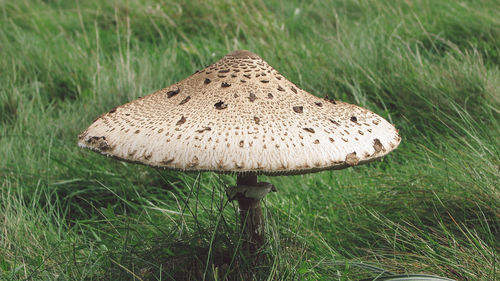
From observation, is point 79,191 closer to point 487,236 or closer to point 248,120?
point 248,120

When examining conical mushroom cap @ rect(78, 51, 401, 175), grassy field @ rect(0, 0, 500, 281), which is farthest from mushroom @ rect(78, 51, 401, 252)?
grassy field @ rect(0, 0, 500, 281)

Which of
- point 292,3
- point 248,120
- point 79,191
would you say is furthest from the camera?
point 292,3

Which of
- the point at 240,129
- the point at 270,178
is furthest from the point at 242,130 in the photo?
the point at 270,178

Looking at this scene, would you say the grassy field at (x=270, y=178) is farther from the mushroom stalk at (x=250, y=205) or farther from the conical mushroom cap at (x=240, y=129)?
the conical mushroom cap at (x=240, y=129)

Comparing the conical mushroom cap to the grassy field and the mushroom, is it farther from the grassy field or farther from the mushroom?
the grassy field

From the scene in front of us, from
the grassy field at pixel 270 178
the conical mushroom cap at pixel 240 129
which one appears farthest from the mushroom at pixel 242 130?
the grassy field at pixel 270 178

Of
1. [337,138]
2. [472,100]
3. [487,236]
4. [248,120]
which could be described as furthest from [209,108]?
[472,100]
